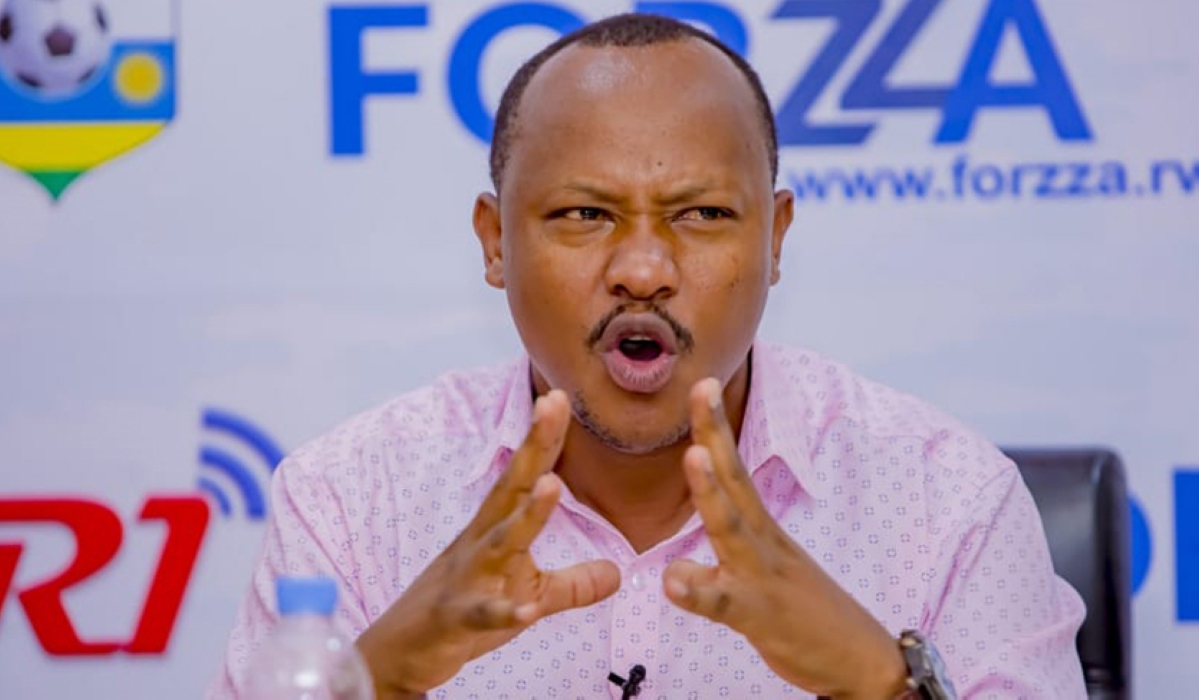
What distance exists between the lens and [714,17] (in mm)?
3207

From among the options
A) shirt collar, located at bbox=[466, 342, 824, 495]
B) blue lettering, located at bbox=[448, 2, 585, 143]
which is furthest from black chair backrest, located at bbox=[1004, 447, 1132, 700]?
blue lettering, located at bbox=[448, 2, 585, 143]

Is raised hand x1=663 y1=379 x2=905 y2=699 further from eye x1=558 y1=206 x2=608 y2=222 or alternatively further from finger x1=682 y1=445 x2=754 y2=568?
eye x1=558 y1=206 x2=608 y2=222

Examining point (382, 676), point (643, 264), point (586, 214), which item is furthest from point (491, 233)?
point (382, 676)

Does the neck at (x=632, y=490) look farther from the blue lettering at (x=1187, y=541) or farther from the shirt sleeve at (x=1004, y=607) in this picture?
the blue lettering at (x=1187, y=541)

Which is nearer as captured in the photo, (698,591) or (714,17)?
(698,591)

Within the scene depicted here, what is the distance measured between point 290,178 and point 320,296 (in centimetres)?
21

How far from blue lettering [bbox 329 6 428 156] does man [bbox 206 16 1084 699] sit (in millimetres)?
926

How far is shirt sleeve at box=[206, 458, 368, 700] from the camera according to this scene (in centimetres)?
216

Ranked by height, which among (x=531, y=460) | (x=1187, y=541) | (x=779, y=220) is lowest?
(x=1187, y=541)

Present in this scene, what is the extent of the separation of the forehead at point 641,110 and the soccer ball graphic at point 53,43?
1322 millimetres

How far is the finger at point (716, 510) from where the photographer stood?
1.67 metres

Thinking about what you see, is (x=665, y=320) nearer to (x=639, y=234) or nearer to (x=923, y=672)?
(x=639, y=234)

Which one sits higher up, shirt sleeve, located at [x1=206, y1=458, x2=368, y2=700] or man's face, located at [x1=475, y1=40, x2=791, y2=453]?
man's face, located at [x1=475, y1=40, x2=791, y2=453]

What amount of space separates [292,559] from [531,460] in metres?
0.62
